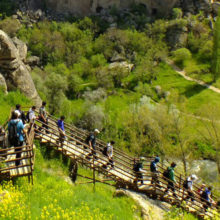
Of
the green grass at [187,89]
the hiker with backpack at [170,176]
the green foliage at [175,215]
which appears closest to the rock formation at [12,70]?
the hiker with backpack at [170,176]

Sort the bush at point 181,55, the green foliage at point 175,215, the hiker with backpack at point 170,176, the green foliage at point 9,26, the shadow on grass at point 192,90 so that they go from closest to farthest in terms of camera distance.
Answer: the green foliage at point 175,215
the hiker with backpack at point 170,176
the shadow on grass at point 192,90
the green foliage at point 9,26
the bush at point 181,55

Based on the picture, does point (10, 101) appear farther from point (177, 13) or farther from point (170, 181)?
point (177, 13)

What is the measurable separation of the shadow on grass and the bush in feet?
28.1

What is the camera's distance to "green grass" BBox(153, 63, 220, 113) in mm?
42750

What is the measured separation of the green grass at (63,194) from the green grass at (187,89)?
31.1 m

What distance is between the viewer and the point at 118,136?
32875 mm

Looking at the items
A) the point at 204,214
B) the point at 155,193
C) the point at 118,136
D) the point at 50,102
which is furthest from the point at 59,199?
the point at 50,102

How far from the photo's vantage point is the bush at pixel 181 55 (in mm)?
53344

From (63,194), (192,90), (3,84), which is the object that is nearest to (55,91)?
(3,84)

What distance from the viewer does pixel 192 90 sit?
1836 inches

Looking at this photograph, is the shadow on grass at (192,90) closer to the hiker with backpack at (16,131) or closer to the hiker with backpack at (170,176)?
the hiker with backpack at (170,176)

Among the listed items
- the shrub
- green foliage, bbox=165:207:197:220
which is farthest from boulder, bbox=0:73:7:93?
the shrub

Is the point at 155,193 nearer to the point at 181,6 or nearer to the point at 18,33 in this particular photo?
the point at 18,33

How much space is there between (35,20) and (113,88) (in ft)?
100
